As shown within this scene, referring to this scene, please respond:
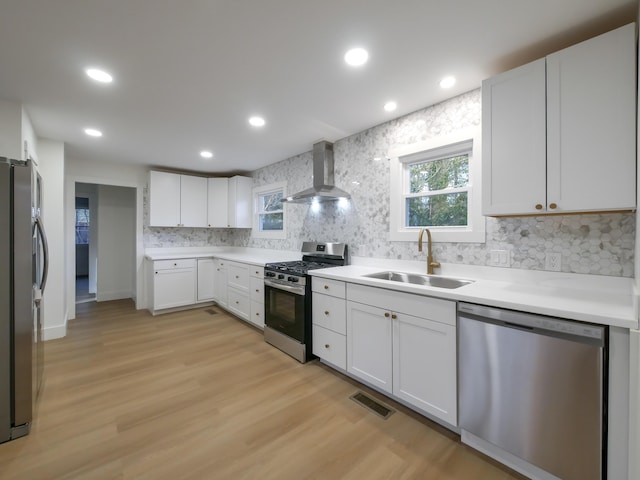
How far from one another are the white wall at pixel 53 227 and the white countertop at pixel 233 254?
111cm

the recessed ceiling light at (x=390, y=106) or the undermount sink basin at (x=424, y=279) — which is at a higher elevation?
the recessed ceiling light at (x=390, y=106)

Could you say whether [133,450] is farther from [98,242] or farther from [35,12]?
[98,242]

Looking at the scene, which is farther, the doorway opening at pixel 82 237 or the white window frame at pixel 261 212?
the doorway opening at pixel 82 237

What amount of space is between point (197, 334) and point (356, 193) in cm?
269

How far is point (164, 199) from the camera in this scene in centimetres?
467

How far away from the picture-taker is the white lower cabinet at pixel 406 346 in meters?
1.74

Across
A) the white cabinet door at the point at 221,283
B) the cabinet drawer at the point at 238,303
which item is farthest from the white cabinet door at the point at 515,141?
the white cabinet door at the point at 221,283

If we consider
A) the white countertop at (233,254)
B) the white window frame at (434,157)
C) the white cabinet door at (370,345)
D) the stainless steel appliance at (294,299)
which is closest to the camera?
the white cabinet door at (370,345)

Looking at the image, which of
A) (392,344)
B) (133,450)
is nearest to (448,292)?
(392,344)

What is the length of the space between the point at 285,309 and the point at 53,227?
3035 mm

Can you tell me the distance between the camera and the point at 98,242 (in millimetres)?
5293

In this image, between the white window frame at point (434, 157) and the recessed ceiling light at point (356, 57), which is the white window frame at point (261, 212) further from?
the recessed ceiling light at point (356, 57)

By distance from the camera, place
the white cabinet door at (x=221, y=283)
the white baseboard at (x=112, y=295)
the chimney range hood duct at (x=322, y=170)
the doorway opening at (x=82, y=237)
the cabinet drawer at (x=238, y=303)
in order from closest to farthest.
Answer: the chimney range hood duct at (x=322, y=170), the cabinet drawer at (x=238, y=303), the white cabinet door at (x=221, y=283), the white baseboard at (x=112, y=295), the doorway opening at (x=82, y=237)

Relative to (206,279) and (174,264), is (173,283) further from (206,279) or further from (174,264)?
A: (206,279)
